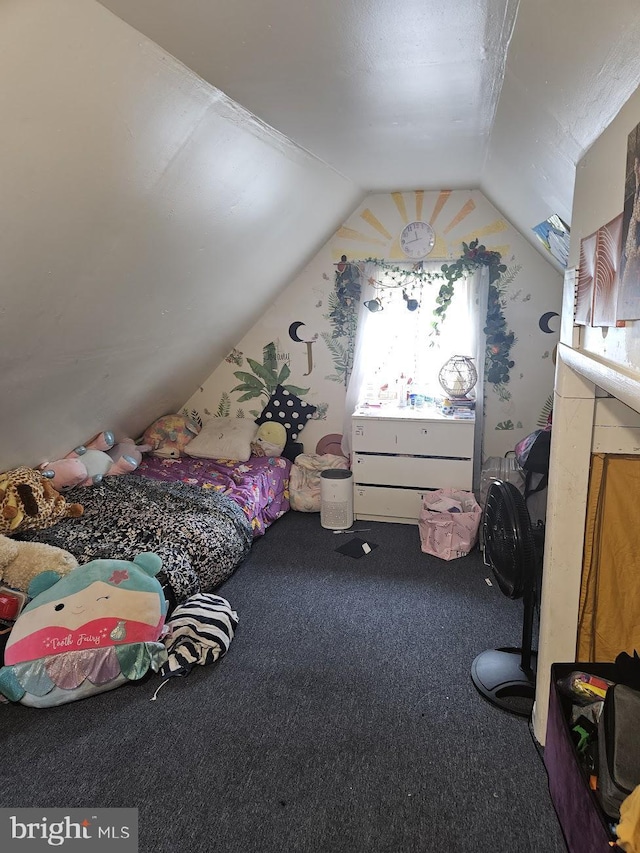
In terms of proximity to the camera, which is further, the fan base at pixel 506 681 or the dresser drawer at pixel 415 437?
the dresser drawer at pixel 415 437

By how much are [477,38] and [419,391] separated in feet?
9.27

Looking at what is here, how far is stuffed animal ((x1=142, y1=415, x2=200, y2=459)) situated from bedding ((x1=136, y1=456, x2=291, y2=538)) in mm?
73

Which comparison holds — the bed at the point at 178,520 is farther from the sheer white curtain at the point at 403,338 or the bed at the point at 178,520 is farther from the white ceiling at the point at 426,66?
the white ceiling at the point at 426,66

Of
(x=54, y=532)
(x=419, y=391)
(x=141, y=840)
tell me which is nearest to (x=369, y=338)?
A: (x=419, y=391)

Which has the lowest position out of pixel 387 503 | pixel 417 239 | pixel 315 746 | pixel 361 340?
pixel 315 746

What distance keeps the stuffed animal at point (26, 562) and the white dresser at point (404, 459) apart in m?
2.00

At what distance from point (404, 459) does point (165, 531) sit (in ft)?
5.53

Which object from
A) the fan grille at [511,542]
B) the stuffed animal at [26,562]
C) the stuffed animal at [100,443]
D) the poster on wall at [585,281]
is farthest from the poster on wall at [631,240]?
the stuffed animal at [100,443]

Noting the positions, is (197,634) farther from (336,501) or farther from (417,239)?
(417,239)

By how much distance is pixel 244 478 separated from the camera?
3752 millimetres

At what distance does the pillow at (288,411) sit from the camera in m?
4.39

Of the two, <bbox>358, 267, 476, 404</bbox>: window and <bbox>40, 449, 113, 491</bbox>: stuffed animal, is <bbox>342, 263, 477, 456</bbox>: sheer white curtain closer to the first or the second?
<bbox>358, 267, 476, 404</bbox>: window

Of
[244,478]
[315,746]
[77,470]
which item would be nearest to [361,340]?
[244,478]

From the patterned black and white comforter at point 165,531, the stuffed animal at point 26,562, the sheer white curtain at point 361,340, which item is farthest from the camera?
the sheer white curtain at point 361,340
